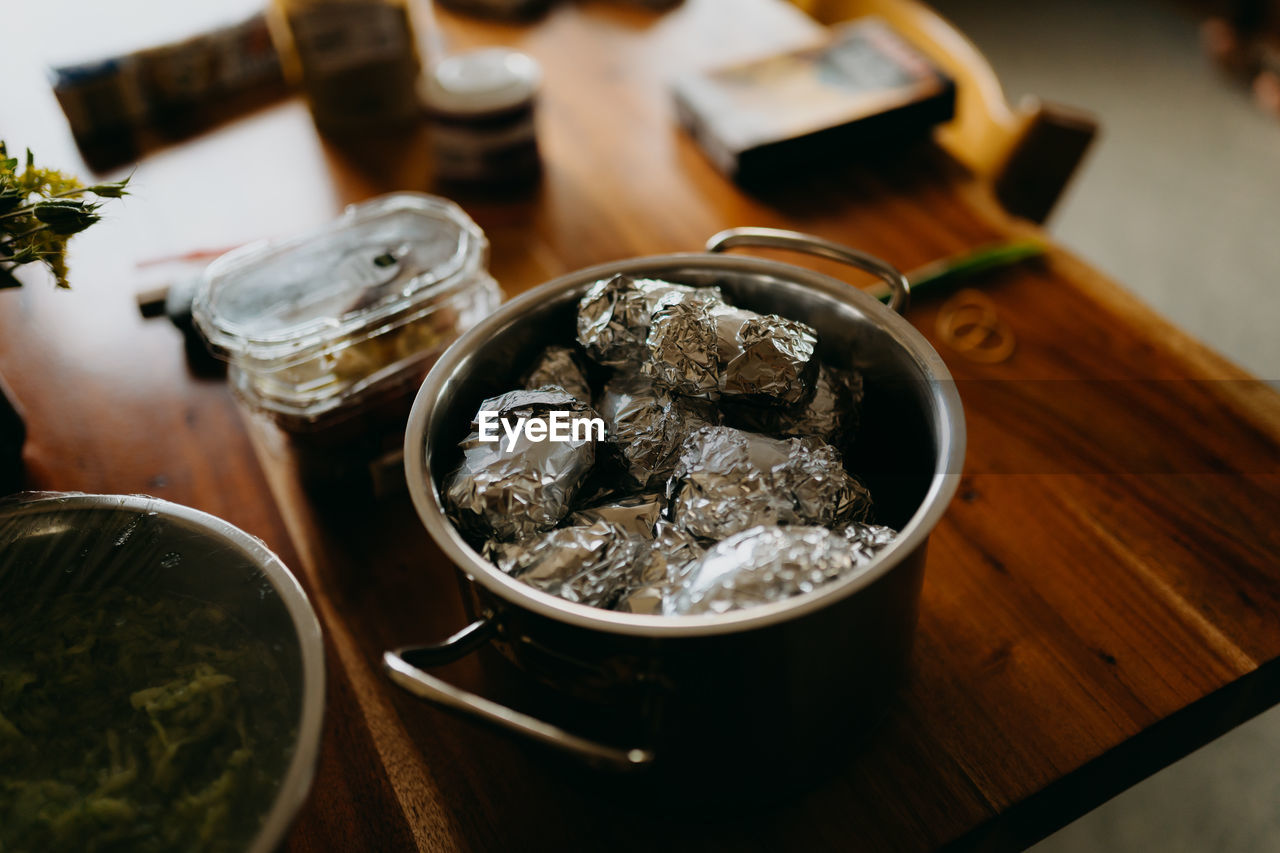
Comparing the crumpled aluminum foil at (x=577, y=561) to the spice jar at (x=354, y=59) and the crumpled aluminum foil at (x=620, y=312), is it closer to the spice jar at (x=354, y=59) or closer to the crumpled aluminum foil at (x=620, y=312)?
the crumpled aluminum foil at (x=620, y=312)

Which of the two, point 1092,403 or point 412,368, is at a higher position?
point 412,368

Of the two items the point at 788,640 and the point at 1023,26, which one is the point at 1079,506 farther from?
the point at 1023,26

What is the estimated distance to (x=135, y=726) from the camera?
0.61 meters

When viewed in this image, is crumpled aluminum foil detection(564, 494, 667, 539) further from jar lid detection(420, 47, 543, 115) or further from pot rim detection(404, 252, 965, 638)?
jar lid detection(420, 47, 543, 115)

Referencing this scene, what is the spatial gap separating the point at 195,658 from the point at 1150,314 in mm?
A: 1068

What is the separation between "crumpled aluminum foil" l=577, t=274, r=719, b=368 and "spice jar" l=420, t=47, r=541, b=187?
0.57m

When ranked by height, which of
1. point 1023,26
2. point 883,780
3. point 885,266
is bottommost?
point 1023,26

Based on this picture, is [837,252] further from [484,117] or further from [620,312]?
[484,117]

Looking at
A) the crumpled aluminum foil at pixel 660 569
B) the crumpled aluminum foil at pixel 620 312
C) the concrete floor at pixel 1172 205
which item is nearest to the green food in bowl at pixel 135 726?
the crumpled aluminum foil at pixel 660 569

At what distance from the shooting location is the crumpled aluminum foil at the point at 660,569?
0.59 m

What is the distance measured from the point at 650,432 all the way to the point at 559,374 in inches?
4.2

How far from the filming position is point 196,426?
3.24 feet

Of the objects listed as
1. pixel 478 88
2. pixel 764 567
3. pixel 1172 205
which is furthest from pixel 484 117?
pixel 1172 205

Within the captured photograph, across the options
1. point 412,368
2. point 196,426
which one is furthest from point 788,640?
point 196,426
